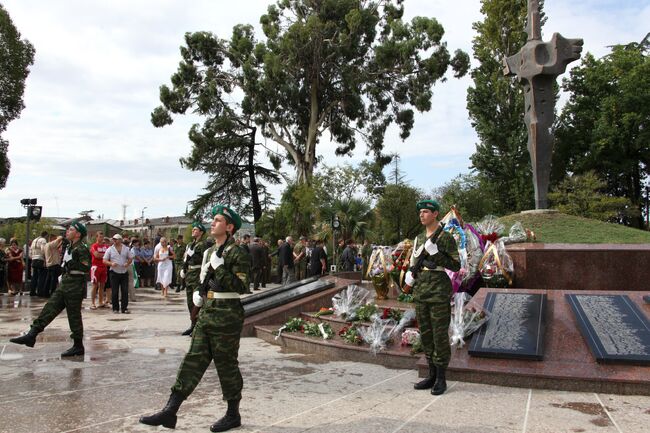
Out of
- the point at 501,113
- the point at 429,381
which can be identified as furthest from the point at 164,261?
the point at 501,113

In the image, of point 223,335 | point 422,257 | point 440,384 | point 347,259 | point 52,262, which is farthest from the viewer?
point 347,259

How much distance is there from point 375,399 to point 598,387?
2.06 meters

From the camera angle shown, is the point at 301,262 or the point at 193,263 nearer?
the point at 193,263

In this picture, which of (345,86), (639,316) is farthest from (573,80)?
(639,316)

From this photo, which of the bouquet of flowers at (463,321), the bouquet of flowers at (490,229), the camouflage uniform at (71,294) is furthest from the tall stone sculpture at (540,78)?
the camouflage uniform at (71,294)

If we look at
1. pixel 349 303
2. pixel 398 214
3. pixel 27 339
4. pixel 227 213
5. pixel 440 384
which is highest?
pixel 398 214

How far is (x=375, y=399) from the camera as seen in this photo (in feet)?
16.4

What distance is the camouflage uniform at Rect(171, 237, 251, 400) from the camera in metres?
4.11

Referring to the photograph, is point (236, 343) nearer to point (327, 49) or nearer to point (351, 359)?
point (351, 359)

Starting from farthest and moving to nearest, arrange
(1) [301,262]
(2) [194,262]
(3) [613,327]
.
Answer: (1) [301,262]
(2) [194,262]
(3) [613,327]

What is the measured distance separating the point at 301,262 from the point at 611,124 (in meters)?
24.2

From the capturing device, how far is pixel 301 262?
19.9m

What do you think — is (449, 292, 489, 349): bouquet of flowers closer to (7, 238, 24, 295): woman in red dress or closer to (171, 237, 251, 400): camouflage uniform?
(171, 237, 251, 400): camouflage uniform

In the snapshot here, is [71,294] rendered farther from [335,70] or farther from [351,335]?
[335,70]
